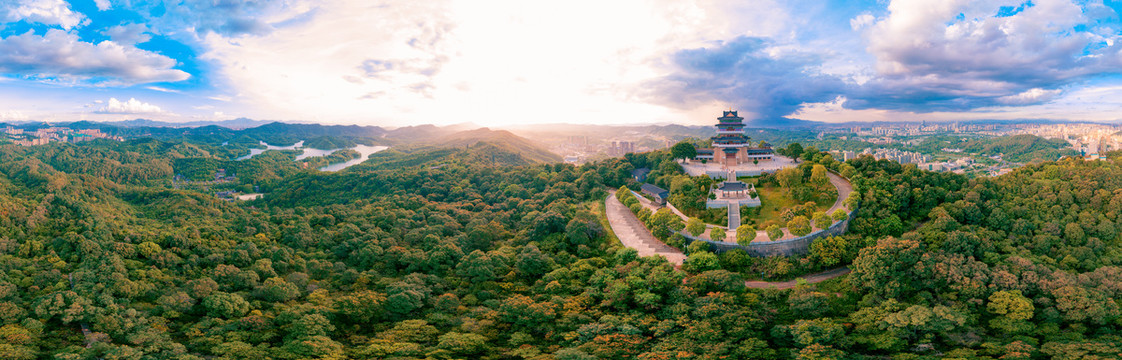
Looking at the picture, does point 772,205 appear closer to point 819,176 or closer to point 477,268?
point 819,176

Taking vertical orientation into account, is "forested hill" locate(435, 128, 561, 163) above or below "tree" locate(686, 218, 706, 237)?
above

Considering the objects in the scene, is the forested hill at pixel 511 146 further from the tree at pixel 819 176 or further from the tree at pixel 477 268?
the tree at pixel 477 268

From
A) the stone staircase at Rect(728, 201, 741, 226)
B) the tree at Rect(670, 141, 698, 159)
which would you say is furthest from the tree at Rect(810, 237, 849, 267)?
the tree at Rect(670, 141, 698, 159)

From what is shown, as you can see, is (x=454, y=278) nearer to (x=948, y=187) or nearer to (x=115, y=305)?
(x=115, y=305)

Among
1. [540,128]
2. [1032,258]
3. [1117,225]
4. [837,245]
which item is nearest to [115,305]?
[837,245]

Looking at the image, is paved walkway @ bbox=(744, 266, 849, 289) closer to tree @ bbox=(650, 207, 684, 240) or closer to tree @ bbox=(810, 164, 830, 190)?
tree @ bbox=(650, 207, 684, 240)

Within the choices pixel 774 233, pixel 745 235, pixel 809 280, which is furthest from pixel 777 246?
pixel 809 280

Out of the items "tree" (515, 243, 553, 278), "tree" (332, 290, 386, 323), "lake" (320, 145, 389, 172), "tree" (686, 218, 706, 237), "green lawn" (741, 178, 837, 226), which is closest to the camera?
"tree" (332, 290, 386, 323)
